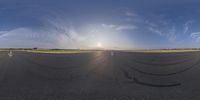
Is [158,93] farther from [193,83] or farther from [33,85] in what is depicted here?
[33,85]

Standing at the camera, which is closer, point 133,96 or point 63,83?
point 133,96

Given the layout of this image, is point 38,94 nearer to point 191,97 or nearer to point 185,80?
point 191,97

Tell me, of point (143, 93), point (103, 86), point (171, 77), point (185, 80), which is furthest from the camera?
point (171, 77)

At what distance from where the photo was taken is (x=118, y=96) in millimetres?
12484

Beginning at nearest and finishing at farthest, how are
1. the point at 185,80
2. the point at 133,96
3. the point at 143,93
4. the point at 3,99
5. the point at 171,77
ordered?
1. the point at 3,99
2. the point at 133,96
3. the point at 143,93
4. the point at 185,80
5. the point at 171,77

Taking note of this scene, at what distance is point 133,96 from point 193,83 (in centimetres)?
665

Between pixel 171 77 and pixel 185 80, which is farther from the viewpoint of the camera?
pixel 171 77

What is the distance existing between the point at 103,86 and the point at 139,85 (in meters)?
2.62

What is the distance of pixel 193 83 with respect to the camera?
16.6 metres

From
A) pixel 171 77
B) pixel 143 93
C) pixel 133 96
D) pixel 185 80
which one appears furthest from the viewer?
pixel 171 77

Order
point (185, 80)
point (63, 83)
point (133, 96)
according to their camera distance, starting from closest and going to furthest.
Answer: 1. point (133, 96)
2. point (63, 83)
3. point (185, 80)

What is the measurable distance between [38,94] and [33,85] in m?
3.15

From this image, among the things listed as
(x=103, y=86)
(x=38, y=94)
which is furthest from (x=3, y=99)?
(x=103, y=86)

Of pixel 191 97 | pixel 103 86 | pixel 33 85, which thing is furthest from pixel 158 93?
pixel 33 85
